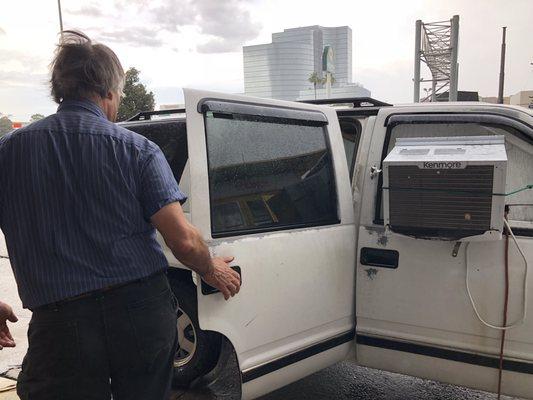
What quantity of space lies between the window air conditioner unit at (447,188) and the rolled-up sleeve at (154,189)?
111 centimetres

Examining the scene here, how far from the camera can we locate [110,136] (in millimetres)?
1646

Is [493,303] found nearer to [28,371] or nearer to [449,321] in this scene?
[449,321]

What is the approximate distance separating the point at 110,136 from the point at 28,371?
89 centimetres

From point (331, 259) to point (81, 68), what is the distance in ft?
5.04

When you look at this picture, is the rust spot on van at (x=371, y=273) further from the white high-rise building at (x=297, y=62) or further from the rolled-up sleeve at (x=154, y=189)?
the white high-rise building at (x=297, y=62)

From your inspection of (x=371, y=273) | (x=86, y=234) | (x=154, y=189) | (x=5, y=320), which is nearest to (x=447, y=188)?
(x=371, y=273)

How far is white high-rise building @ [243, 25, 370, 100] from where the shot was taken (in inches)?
2136

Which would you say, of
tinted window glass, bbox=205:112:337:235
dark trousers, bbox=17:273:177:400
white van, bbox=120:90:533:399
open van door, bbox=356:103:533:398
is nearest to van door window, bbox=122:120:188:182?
white van, bbox=120:90:533:399

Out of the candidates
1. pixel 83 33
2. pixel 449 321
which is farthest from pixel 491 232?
pixel 83 33

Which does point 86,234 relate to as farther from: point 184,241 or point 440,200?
point 440,200

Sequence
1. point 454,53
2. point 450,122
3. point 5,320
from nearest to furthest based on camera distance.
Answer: point 5,320
point 450,122
point 454,53

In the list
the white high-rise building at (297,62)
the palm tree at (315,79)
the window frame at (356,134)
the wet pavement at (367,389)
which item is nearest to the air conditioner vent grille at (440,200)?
the window frame at (356,134)

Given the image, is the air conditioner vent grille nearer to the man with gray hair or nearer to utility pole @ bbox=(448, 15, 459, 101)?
the man with gray hair

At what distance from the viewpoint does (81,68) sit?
5.55 feet
